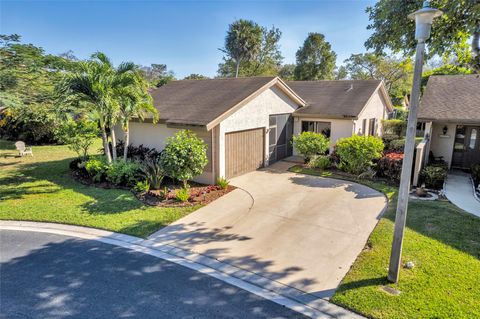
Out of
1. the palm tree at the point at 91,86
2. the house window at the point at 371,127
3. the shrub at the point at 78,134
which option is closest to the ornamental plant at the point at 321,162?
the house window at the point at 371,127

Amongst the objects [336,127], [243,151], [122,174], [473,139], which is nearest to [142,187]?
[122,174]

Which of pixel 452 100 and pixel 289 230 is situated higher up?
pixel 452 100

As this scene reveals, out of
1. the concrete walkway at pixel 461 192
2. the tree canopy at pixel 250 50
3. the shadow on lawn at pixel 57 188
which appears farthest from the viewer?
the tree canopy at pixel 250 50

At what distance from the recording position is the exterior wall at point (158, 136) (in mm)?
11461

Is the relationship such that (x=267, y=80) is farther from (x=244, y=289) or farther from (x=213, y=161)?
(x=244, y=289)

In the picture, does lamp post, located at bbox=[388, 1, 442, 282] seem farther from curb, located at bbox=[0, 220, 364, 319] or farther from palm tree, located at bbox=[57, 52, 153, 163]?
palm tree, located at bbox=[57, 52, 153, 163]

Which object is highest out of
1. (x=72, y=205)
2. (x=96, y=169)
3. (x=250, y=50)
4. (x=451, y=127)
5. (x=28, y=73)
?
(x=250, y=50)

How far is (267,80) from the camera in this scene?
556 inches

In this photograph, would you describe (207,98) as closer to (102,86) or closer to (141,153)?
(141,153)

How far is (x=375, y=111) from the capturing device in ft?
66.1

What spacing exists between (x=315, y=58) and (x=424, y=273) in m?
39.4

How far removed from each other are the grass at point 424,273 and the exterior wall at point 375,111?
9968 mm

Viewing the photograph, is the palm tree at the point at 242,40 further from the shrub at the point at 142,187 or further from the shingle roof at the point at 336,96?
the shrub at the point at 142,187

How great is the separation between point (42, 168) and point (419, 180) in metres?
17.7
